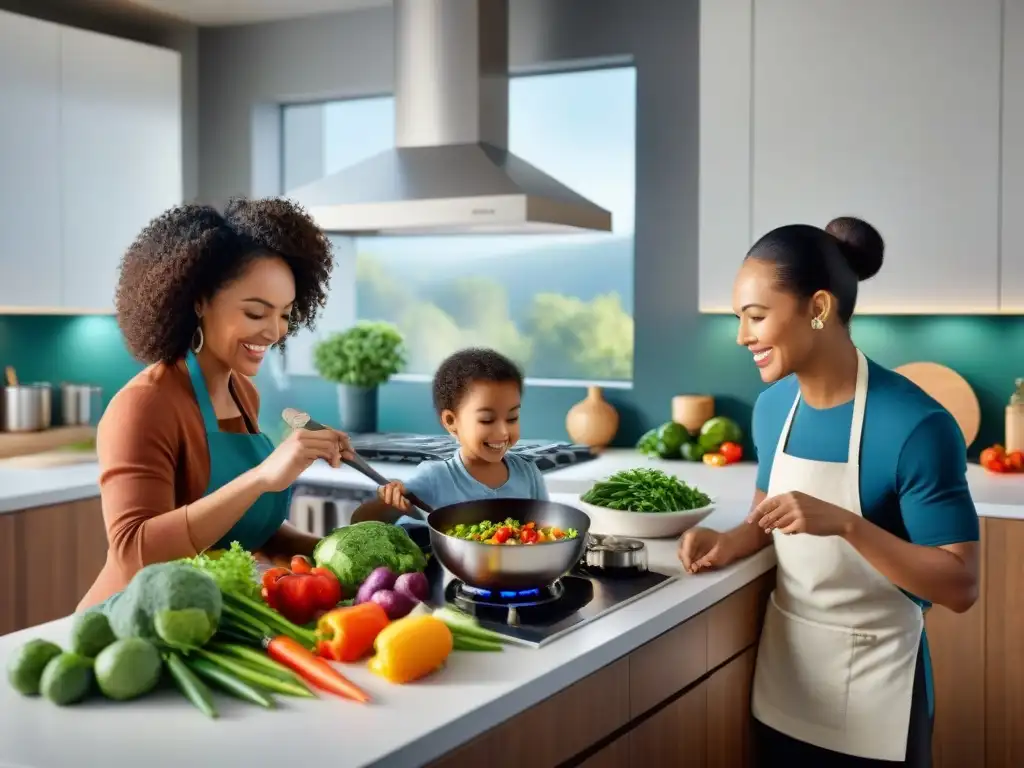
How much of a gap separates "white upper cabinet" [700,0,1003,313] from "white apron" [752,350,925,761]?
5.35 ft

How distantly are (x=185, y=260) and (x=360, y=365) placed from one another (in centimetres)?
246

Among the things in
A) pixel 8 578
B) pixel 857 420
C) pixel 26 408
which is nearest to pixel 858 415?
pixel 857 420

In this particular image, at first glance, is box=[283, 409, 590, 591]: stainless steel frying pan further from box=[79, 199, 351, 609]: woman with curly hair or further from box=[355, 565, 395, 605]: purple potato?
box=[79, 199, 351, 609]: woman with curly hair

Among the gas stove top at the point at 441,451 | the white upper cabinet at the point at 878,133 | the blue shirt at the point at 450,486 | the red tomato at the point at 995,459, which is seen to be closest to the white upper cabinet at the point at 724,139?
the white upper cabinet at the point at 878,133

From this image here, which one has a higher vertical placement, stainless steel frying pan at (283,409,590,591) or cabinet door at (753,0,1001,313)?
cabinet door at (753,0,1001,313)

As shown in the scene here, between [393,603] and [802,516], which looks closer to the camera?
[393,603]

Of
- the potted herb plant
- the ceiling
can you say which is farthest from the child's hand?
the ceiling

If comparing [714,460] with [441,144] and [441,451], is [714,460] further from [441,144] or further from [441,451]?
[441,144]

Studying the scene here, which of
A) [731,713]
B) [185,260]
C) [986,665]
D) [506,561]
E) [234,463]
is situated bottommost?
[986,665]

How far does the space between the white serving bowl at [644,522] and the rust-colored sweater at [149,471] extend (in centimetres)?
87

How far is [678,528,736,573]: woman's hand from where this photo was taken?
220cm

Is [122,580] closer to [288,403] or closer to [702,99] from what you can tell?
[702,99]

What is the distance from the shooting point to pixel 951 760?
10.9 ft

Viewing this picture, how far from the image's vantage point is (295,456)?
73.1 inches
